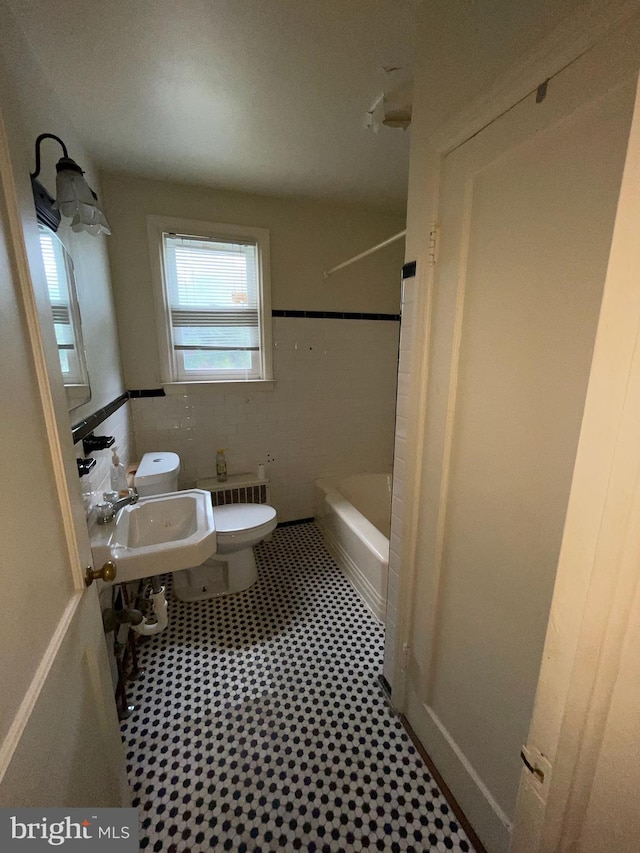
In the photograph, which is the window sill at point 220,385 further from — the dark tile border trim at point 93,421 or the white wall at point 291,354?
the dark tile border trim at point 93,421

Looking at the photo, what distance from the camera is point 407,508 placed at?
1.25m

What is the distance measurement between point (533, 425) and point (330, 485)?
2143 mm

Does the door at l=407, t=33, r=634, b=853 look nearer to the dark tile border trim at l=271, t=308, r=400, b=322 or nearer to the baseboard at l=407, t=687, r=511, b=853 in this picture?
the baseboard at l=407, t=687, r=511, b=853

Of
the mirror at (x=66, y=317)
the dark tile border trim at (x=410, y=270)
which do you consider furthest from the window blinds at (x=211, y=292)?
the dark tile border trim at (x=410, y=270)

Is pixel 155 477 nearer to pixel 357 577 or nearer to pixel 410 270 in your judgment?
pixel 357 577

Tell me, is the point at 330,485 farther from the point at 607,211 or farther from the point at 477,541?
the point at 607,211

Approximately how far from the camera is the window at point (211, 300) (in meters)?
2.29

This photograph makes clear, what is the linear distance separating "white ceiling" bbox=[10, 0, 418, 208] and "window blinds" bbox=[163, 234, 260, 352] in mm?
440

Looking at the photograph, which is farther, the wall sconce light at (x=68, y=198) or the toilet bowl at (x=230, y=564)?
the toilet bowl at (x=230, y=564)

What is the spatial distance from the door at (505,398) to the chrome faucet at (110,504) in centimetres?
118

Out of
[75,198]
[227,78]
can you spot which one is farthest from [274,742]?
[227,78]

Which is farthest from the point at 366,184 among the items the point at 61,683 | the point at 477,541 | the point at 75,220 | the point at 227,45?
the point at 61,683

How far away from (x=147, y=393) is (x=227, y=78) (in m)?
1.72

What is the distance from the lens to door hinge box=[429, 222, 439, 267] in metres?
1.02
